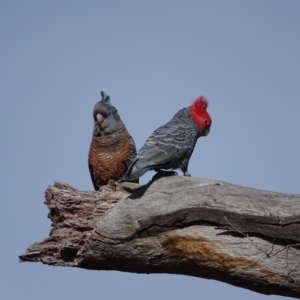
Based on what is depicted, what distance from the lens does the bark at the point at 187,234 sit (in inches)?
202

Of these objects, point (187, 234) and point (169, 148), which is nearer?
point (187, 234)

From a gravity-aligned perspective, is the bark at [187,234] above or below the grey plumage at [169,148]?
below

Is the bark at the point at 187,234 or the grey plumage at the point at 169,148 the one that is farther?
the grey plumage at the point at 169,148

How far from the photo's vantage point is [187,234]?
204 inches

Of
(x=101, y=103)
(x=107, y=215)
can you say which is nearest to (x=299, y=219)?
(x=107, y=215)

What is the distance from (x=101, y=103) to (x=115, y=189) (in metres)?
2.37

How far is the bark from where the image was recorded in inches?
202

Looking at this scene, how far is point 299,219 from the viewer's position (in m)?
5.16

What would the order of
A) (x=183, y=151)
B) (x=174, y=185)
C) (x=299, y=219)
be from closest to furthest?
(x=299, y=219) < (x=174, y=185) < (x=183, y=151)

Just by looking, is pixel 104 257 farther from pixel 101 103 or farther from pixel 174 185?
pixel 101 103

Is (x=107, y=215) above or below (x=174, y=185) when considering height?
below

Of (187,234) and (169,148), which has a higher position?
(169,148)

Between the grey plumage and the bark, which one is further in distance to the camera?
the grey plumage

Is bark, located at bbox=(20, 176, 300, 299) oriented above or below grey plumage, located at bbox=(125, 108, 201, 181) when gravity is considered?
below
